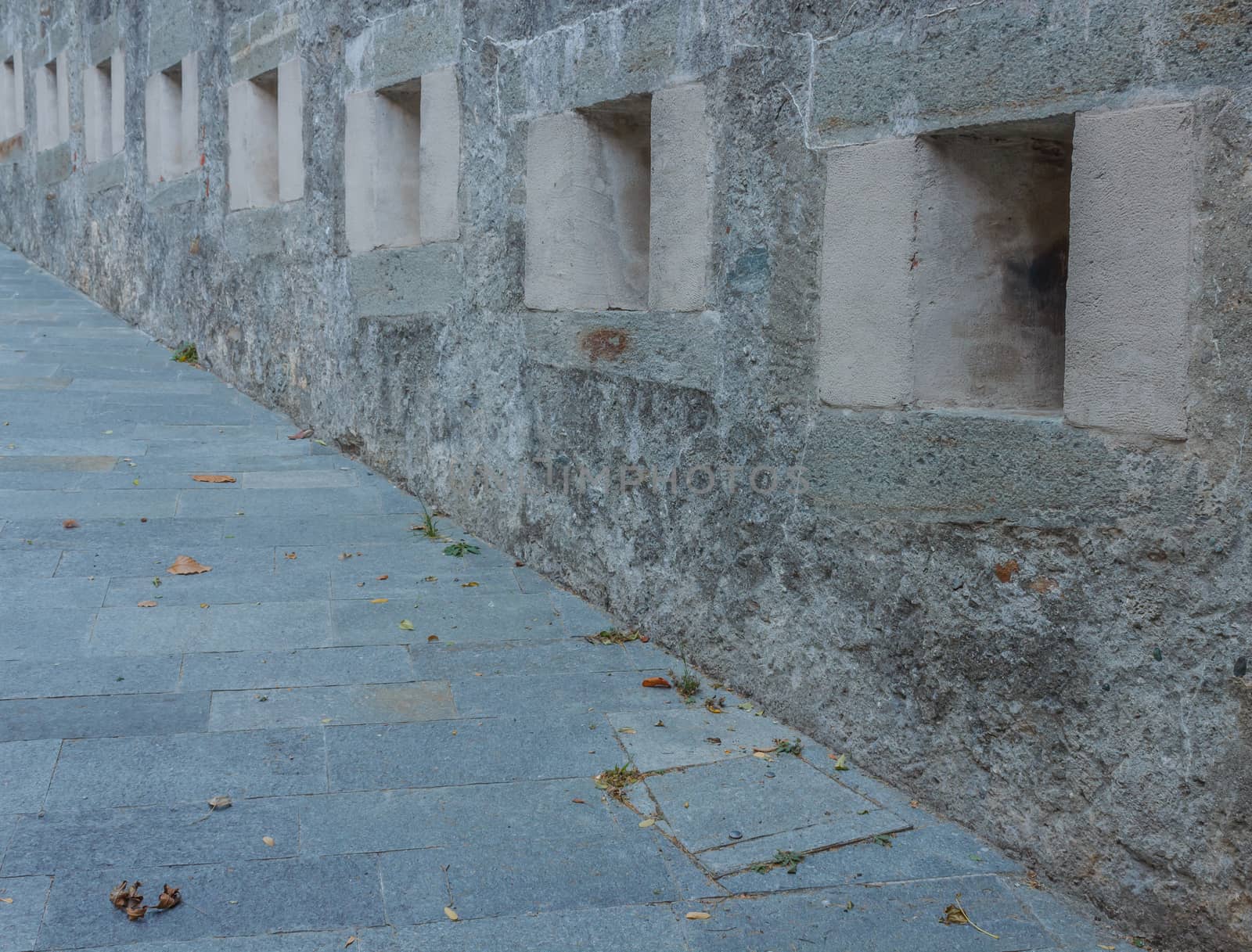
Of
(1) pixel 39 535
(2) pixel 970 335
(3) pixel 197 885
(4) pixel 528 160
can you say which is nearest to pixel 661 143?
(4) pixel 528 160

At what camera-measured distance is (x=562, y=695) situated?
332cm

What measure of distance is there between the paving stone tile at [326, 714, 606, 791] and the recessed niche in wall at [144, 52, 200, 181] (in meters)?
4.99

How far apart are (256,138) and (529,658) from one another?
374 cm

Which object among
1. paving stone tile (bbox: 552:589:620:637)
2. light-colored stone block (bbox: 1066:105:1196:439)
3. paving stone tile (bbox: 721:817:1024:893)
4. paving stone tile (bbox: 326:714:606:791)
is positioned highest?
light-colored stone block (bbox: 1066:105:1196:439)

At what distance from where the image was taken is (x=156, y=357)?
23.6 ft

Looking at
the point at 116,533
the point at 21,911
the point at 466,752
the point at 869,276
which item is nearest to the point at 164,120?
the point at 116,533

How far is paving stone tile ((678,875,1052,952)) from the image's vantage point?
7.45 ft

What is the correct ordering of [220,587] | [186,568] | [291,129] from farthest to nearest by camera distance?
[291,129] → [186,568] → [220,587]

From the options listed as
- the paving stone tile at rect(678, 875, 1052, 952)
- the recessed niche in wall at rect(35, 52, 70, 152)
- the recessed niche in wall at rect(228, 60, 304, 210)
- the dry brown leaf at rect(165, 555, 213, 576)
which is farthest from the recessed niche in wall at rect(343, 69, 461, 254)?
the recessed niche in wall at rect(35, 52, 70, 152)

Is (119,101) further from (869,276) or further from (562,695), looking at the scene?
(869,276)

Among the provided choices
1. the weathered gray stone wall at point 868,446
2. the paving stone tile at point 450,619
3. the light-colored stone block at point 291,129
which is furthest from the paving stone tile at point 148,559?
the light-colored stone block at point 291,129

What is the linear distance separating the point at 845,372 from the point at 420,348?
2.31 m

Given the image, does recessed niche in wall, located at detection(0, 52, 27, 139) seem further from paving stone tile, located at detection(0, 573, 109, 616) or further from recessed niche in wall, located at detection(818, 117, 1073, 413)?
recessed niche in wall, located at detection(818, 117, 1073, 413)

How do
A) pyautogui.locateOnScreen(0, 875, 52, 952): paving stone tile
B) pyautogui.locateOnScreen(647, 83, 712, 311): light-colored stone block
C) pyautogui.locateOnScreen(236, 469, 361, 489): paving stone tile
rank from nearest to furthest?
pyautogui.locateOnScreen(0, 875, 52, 952): paving stone tile → pyautogui.locateOnScreen(647, 83, 712, 311): light-colored stone block → pyautogui.locateOnScreen(236, 469, 361, 489): paving stone tile
